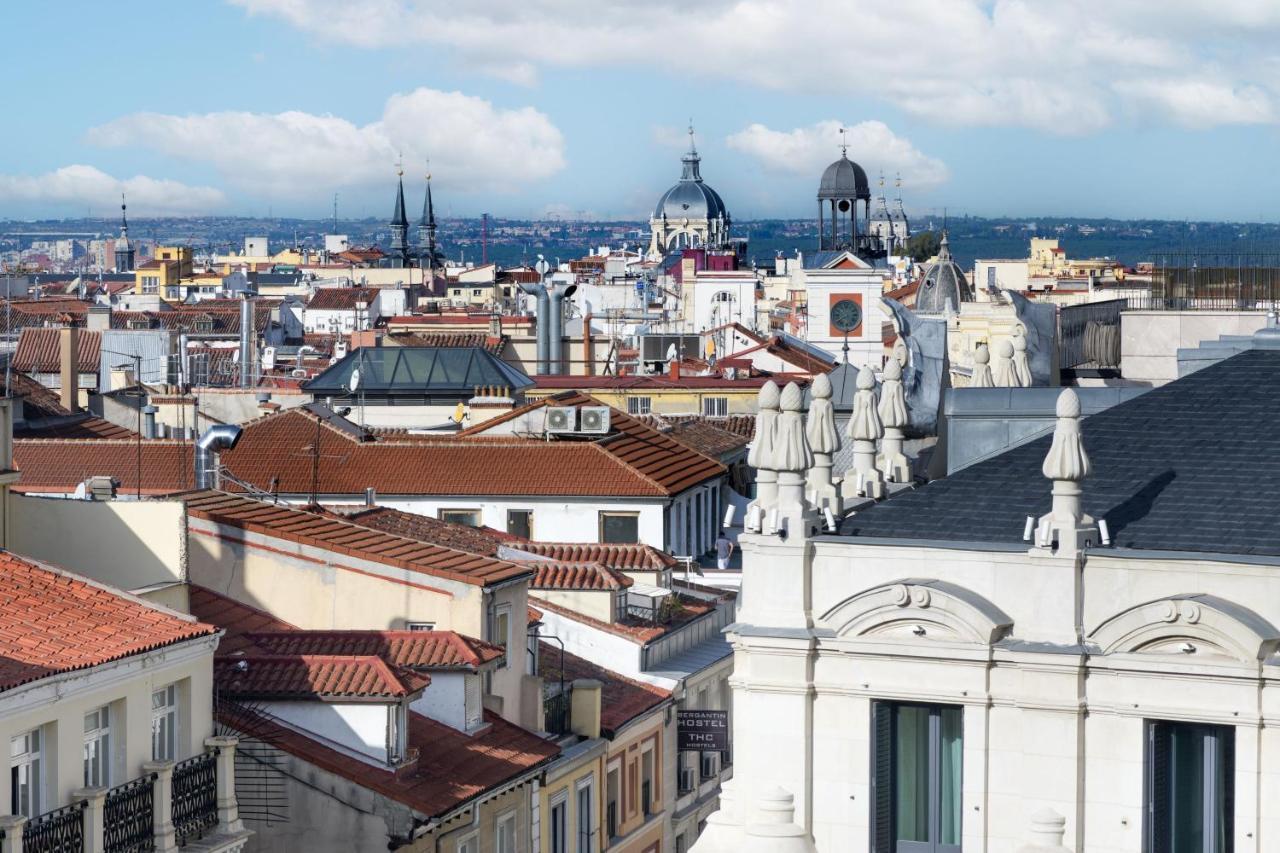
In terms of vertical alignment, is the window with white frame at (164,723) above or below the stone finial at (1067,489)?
below

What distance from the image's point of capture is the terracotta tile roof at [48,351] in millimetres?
103562

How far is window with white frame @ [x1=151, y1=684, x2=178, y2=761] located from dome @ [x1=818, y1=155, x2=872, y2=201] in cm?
14992

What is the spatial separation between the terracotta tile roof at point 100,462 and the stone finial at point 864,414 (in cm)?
A: 2577

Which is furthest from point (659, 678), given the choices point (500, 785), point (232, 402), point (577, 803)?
point (232, 402)

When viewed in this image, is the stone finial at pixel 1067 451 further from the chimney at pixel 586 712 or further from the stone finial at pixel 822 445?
the chimney at pixel 586 712

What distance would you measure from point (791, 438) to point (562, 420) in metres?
36.0

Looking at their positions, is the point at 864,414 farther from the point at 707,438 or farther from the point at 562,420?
the point at 707,438

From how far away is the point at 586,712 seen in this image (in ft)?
129

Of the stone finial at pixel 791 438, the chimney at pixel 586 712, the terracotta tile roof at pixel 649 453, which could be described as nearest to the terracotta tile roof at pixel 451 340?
the terracotta tile roof at pixel 649 453

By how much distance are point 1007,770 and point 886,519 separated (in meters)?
2.44

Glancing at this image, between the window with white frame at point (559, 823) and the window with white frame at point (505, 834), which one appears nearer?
the window with white frame at point (505, 834)

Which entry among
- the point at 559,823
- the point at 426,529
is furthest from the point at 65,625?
the point at 426,529

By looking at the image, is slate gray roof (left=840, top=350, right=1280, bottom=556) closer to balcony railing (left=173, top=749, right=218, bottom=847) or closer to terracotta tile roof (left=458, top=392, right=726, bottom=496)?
balcony railing (left=173, top=749, right=218, bottom=847)

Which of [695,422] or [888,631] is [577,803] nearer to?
[888,631]
